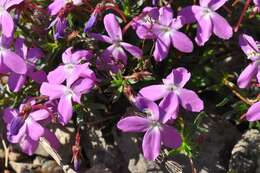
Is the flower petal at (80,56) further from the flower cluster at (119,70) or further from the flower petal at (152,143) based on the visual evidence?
the flower petal at (152,143)

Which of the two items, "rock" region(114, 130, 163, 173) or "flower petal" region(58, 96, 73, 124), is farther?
"rock" region(114, 130, 163, 173)

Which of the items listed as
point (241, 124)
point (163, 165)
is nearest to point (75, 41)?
point (163, 165)

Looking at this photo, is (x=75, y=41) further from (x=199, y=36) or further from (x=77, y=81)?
(x=199, y=36)

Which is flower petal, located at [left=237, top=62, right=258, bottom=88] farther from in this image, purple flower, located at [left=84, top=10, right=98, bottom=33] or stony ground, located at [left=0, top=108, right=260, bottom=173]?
purple flower, located at [left=84, top=10, right=98, bottom=33]

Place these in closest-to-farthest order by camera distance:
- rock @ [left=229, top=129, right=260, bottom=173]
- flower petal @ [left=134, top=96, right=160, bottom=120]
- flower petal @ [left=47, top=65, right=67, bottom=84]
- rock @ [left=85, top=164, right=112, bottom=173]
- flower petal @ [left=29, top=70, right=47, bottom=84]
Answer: flower petal @ [left=134, top=96, right=160, bottom=120] < flower petal @ [left=47, top=65, right=67, bottom=84] < flower petal @ [left=29, top=70, right=47, bottom=84] < rock @ [left=229, top=129, right=260, bottom=173] < rock @ [left=85, top=164, right=112, bottom=173]

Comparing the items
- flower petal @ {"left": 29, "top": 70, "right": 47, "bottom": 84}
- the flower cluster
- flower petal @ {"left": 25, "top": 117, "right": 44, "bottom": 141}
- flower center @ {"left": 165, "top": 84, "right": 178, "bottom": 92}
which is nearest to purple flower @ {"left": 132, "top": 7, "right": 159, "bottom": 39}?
the flower cluster

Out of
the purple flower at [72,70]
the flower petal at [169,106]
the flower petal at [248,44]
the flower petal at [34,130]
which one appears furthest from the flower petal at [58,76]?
the flower petal at [248,44]
